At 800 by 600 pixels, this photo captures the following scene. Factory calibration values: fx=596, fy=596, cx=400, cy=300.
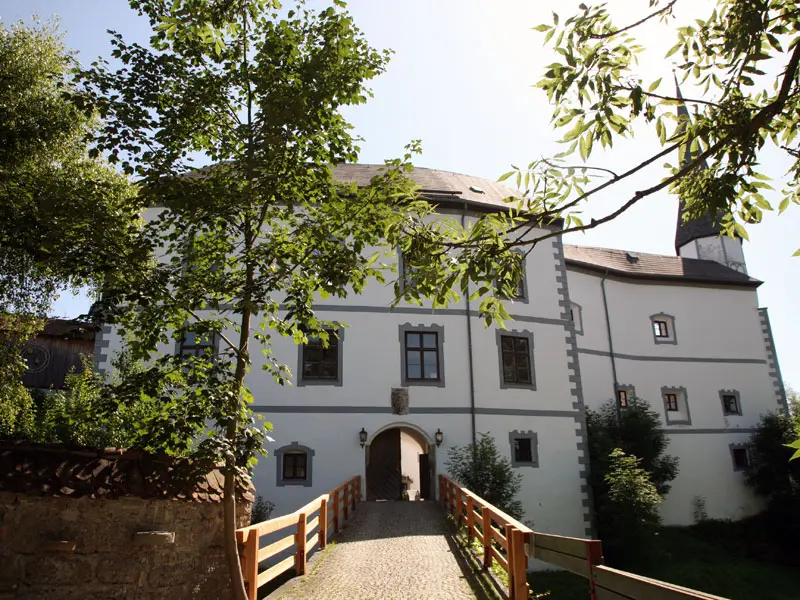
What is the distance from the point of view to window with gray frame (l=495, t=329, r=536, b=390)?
57.0ft

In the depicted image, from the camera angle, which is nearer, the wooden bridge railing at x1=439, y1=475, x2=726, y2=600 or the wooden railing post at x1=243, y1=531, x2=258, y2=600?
the wooden bridge railing at x1=439, y1=475, x2=726, y2=600

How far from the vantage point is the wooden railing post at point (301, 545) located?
7.90 metres

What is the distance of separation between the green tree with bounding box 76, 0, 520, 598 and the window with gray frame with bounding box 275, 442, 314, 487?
10.7 meters

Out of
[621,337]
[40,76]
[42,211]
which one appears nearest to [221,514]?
[42,211]

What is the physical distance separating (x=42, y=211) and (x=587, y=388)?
20308 millimetres

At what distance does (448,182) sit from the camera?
67.8ft

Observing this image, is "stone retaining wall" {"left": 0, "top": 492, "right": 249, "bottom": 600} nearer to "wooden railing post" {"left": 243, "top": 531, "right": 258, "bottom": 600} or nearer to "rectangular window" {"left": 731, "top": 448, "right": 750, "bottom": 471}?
"wooden railing post" {"left": 243, "top": 531, "right": 258, "bottom": 600}

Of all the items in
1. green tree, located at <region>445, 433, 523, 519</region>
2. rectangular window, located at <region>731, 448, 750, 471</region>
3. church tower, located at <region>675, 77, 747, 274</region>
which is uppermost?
church tower, located at <region>675, 77, 747, 274</region>

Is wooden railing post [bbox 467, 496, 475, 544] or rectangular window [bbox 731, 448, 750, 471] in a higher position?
rectangular window [bbox 731, 448, 750, 471]

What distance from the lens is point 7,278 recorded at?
9.08 metres

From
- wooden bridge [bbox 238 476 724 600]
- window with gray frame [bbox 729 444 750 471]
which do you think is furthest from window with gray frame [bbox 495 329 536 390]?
window with gray frame [bbox 729 444 750 471]

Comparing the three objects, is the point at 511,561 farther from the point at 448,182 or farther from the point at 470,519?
the point at 448,182

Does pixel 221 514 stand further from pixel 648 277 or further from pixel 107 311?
pixel 648 277

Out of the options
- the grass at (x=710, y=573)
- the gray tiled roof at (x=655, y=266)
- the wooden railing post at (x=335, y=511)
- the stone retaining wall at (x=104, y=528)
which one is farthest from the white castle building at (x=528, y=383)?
the stone retaining wall at (x=104, y=528)
